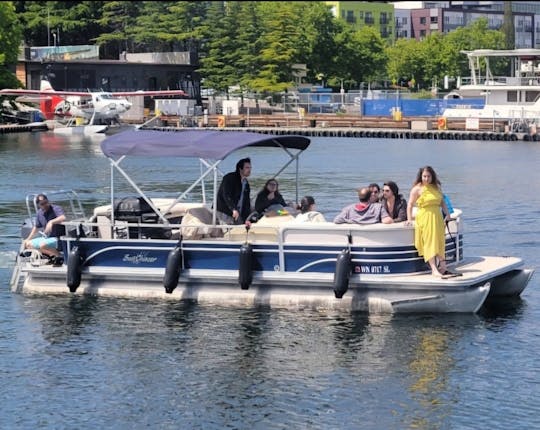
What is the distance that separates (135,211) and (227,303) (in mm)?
2466

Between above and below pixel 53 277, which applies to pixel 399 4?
above

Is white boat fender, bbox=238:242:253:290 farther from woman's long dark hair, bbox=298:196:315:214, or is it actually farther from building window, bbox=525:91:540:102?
building window, bbox=525:91:540:102

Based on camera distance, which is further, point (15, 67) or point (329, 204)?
point (15, 67)

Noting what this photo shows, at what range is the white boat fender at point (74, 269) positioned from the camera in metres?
20.3

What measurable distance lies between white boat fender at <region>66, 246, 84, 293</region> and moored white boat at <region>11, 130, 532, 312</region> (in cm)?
2

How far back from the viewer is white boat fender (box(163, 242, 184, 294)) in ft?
64.8

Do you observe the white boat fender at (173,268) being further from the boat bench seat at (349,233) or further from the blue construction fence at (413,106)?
the blue construction fence at (413,106)

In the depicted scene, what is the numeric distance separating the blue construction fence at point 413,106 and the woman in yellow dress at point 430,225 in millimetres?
69141

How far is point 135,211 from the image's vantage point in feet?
68.5

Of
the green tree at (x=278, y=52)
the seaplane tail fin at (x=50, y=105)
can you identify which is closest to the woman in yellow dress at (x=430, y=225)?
the seaplane tail fin at (x=50, y=105)

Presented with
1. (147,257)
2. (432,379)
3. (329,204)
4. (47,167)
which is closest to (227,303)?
(147,257)

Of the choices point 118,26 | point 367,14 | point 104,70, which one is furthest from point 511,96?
point 367,14

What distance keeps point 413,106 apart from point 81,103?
2648 centimetres

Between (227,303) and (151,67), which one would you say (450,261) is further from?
(151,67)
